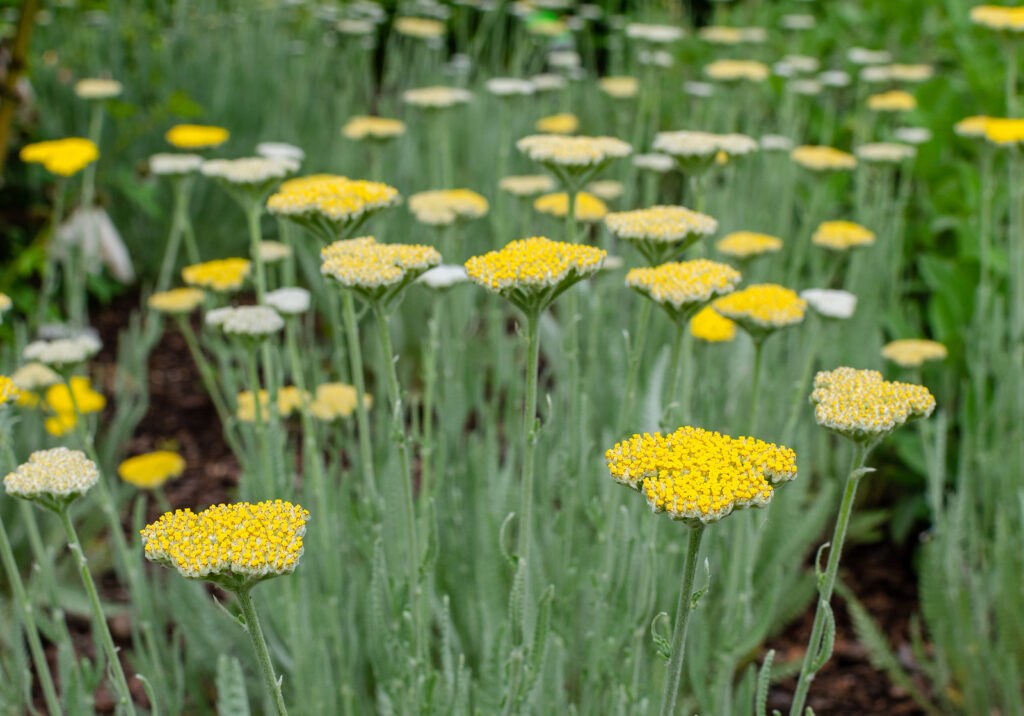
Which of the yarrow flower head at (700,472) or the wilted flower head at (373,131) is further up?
the wilted flower head at (373,131)

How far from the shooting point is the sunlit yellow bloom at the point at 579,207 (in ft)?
6.85

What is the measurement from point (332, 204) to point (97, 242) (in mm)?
2350

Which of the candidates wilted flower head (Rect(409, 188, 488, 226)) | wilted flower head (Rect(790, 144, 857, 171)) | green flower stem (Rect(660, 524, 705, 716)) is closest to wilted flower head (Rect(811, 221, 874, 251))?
wilted flower head (Rect(790, 144, 857, 171))

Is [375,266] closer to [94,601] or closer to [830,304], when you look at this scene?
[94,601]

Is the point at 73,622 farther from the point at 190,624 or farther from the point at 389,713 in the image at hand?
the point at 389,713

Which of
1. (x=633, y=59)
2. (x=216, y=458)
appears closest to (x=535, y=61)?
(x=633, y=59)

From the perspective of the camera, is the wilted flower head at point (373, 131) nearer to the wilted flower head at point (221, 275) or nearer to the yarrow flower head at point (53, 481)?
the wilted flower head at point (221, 275)

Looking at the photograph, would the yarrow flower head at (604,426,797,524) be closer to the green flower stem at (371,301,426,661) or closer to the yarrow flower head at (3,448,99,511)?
the green flower stem at (371,301,426,661)

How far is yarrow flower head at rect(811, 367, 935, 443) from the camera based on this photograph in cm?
106

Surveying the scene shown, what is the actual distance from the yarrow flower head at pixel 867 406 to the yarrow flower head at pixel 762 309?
0.30m

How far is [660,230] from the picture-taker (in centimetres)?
146

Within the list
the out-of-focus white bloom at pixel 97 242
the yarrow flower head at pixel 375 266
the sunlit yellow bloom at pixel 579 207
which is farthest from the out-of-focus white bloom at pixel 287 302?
the out-of-focus white bloom at pixel 97 242

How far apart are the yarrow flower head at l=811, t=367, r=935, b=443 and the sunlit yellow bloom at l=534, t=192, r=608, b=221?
98cm

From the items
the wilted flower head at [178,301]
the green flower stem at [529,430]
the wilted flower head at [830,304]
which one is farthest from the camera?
the wilted flower head at [178,301]
